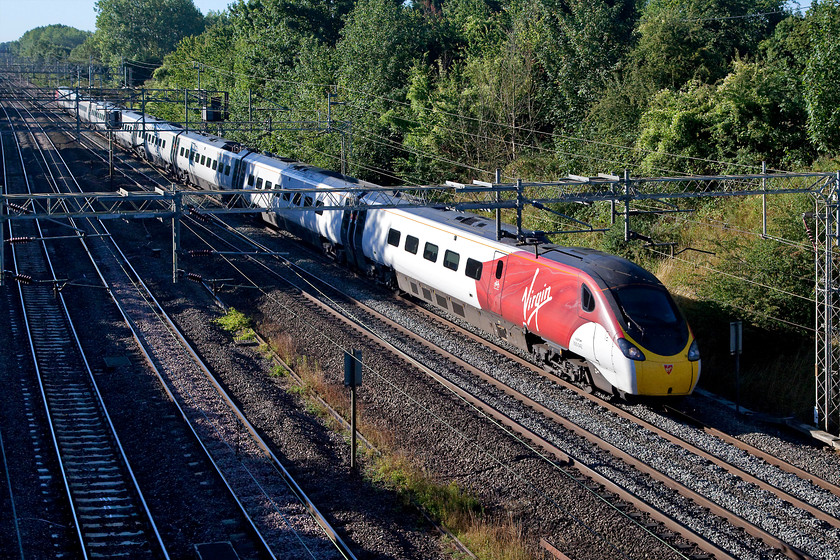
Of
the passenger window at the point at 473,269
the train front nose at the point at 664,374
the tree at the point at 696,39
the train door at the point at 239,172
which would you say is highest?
the tree at the point at 696,39

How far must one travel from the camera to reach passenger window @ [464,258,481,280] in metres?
18.7

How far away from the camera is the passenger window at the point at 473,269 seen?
18684 millimetres

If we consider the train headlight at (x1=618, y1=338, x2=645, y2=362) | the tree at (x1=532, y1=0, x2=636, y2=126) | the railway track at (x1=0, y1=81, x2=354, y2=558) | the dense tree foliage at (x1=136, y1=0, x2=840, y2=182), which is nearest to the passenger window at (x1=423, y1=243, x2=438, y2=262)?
the railway track at (x1=0, y1=81, x2=354, y2=558)

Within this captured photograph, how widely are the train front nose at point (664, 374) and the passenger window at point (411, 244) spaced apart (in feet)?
26.0

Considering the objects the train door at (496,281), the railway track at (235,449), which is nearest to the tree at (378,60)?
the railway track at (235,449)

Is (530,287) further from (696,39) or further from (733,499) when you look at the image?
(696,39)

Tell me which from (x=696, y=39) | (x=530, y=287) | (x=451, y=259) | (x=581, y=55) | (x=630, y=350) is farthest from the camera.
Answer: (x=581, y=55)

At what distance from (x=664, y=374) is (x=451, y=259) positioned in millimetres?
6464

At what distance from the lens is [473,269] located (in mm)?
18875

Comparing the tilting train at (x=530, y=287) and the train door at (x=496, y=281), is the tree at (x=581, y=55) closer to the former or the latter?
the tilting train at (x=530, y=287)

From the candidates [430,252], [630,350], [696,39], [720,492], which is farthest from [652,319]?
[696,39]

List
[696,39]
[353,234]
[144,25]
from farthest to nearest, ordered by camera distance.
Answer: [144,25], [696,39], [353,234]

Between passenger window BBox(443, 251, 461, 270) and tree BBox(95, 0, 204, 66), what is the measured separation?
9093 cm

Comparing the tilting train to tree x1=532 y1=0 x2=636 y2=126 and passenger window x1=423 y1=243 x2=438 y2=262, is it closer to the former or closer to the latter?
passenger window x1=423 y1=243 x2=438 y2=262
